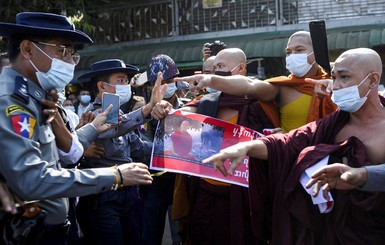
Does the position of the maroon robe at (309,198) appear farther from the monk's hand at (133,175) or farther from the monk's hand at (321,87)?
the monk's hand at (133,175)

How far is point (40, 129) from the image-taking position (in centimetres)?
276

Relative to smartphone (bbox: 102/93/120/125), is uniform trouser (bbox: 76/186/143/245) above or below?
below

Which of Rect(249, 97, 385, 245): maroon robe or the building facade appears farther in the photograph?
the building facade

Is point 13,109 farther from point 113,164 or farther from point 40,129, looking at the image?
point 113,164

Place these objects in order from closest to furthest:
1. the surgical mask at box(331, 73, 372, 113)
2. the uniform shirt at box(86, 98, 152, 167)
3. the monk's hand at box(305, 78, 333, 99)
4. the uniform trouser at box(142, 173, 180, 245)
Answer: the surgical mask at box(331, 73, 372, 113) → the monk's hand at box(305, 78, 333, 99) → the uniform shirt at box(86, 98, 152, 167) → the uniform trouser at box(142, 173, 180, 245)

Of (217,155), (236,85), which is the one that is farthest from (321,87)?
(217,155)

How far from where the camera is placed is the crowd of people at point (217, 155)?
2635 mm

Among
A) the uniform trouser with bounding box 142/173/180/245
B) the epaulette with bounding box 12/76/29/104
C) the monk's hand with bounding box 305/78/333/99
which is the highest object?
the epaulette with bounding box 12/76/29/104

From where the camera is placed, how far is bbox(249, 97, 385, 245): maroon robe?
9.51ft

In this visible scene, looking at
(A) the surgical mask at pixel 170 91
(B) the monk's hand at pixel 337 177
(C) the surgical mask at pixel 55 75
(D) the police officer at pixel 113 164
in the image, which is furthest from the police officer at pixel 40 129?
(A) the surgical mask at pixel 170 91

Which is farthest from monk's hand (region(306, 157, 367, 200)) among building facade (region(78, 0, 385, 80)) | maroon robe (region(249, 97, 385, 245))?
building facade (region(78, 0, 385, 80))

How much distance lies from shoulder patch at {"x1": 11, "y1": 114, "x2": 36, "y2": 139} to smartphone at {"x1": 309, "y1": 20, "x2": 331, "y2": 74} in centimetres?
187

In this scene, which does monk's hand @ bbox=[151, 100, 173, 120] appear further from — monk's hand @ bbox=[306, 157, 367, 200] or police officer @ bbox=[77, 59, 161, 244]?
monk's hand @ bbox=[306, 157, 367, 200]

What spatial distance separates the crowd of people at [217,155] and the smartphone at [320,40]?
15 centimetres
